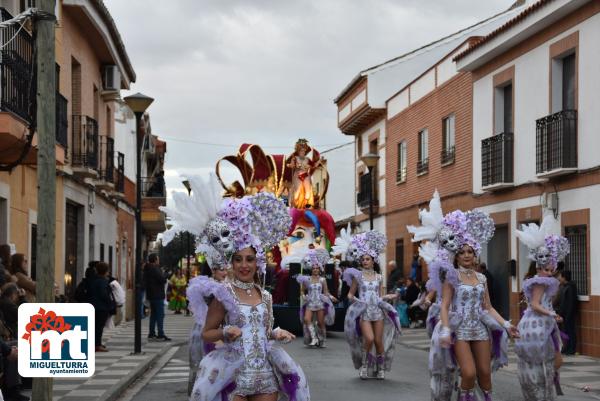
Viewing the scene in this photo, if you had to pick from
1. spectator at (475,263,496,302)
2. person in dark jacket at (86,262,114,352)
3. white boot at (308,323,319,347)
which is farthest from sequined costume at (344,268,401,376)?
spectator at (475,263,496,302)

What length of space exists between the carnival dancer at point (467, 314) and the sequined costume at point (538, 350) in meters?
1.03

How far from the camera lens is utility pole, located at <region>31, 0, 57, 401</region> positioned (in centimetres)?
1007

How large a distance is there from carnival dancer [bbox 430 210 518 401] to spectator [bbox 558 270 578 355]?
30.3 feet

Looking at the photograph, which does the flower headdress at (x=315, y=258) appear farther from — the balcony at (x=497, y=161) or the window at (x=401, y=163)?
the window at (x=401, y=163)

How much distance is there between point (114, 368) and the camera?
16.3 m

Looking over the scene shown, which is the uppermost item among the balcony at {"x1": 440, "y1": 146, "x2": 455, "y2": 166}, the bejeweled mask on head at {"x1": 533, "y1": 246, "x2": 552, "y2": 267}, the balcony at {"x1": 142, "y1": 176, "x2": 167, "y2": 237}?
the balcony at {"x1": 440, "y1": 146, "x2": 455, "y2": 166}

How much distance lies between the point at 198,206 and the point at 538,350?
500 centimetres

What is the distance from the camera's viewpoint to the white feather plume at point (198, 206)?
8312 millimetres

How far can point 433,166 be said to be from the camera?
106ft

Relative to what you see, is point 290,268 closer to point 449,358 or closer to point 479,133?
point 479,133

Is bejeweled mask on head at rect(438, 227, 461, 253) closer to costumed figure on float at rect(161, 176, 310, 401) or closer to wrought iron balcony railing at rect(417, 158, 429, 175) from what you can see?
costumed figure on float at rect(161, 176, 310, 401)

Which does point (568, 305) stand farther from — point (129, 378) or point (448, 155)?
point (448, 155)

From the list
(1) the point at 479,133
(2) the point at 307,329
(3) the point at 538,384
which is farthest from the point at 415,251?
(3) the point at 538,384

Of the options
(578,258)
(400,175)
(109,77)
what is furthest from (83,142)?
(400,175)
